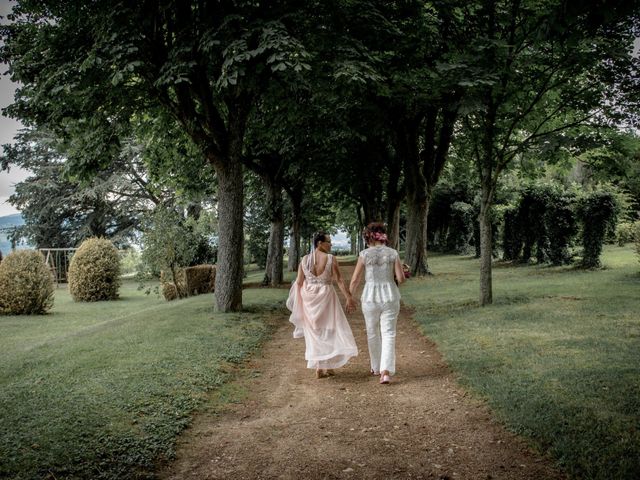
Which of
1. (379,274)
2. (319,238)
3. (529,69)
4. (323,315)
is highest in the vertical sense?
(529,69)

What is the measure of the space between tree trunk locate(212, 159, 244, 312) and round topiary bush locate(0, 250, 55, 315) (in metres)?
6.97

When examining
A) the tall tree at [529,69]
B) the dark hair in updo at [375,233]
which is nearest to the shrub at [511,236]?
the tall tree at [529,69]

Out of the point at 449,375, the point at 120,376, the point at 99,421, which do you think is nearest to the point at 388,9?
the point at 449,375

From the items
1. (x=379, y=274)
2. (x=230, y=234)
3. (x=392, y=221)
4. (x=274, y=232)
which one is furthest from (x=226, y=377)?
(x=392, y=221)

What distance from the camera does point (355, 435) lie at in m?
4.99

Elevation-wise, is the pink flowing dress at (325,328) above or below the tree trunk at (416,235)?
below

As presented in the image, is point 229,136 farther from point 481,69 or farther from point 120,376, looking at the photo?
point 120,376

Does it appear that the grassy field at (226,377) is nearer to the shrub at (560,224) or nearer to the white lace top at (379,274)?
the white lace top at (379,274)

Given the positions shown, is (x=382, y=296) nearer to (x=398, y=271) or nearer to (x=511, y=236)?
(x=398, y=271)

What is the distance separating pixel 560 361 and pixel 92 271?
1871 cm

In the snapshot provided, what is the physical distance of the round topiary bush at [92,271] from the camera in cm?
2041

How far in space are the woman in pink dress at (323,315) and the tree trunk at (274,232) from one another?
1400 centimetres

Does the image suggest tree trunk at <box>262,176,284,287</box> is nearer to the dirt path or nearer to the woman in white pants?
the dirt path

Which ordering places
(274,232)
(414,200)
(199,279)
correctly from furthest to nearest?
(414,200), (274,232), (199,279)
